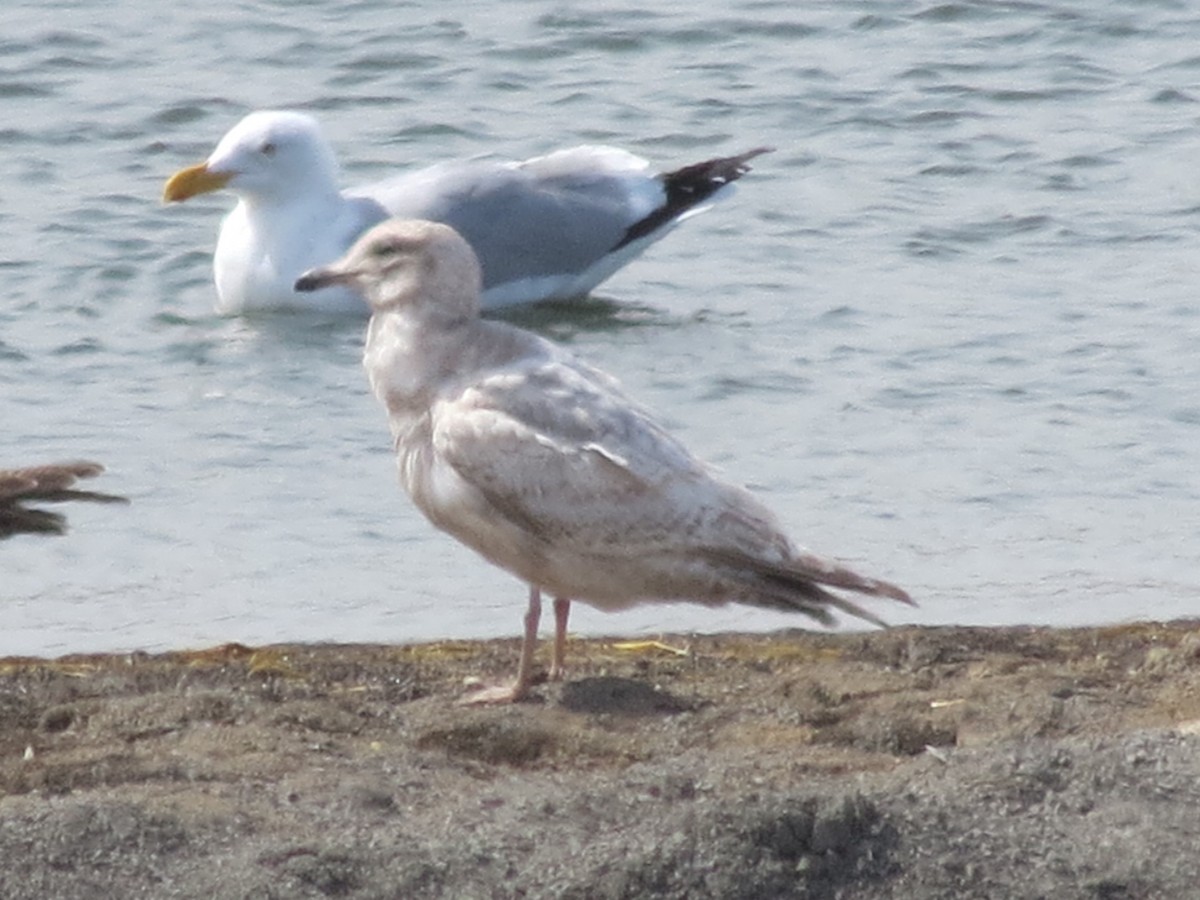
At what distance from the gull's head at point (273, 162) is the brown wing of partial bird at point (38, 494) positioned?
16.2 feet

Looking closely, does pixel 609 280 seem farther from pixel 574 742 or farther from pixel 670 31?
pixel 574 742

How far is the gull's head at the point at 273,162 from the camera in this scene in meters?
11.3

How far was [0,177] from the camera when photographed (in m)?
11.9

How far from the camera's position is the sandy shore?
4.44 m

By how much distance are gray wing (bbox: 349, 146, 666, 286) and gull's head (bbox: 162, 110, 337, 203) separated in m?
0.23

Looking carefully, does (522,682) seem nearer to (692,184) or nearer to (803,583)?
(803,583)

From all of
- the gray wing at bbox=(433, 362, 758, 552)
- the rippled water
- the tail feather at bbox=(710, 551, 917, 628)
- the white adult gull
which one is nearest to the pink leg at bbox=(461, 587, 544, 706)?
the white adult gull

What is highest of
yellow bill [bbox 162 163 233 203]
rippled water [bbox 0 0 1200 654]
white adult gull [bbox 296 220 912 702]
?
white adult gull [bbox 296 220 912 702]

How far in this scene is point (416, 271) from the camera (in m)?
6.27

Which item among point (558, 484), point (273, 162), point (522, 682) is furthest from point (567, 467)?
point (273, 162)

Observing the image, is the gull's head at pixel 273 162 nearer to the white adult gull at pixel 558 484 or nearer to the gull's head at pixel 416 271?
the gull's head at pixel 416 271

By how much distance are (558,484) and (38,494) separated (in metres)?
1.30

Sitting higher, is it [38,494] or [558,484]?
[558,484]

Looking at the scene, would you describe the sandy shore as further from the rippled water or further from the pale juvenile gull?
the pale juvenile gull
